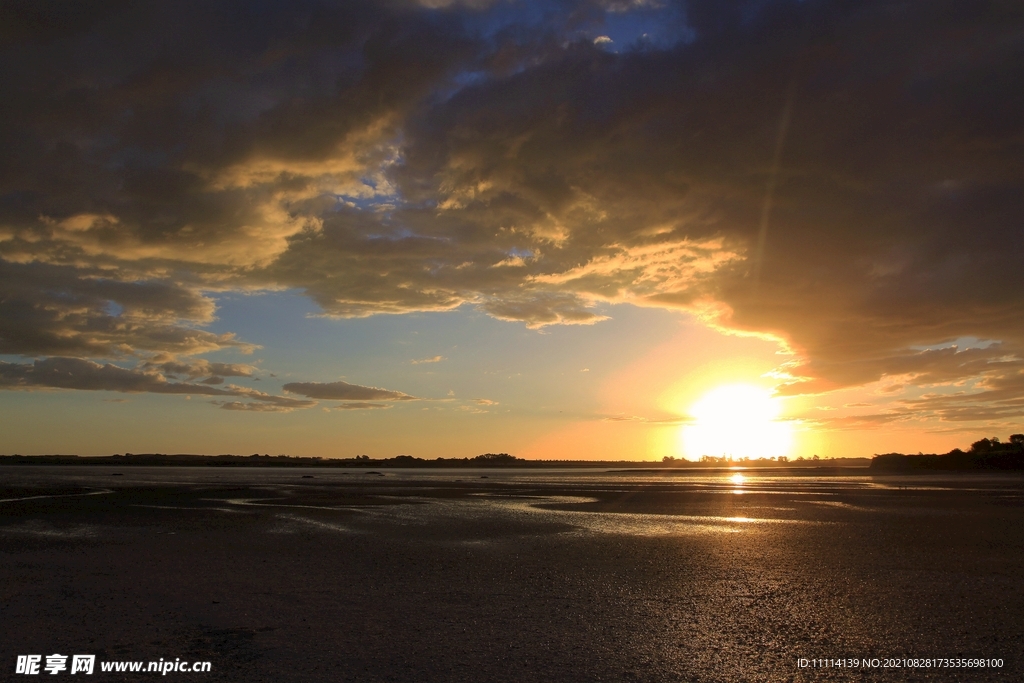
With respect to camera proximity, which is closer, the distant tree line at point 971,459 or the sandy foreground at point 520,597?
the sandy foreground at point 520,597

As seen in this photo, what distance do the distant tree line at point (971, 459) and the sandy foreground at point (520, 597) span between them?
2402 inches

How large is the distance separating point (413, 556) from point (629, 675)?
28.4 feet

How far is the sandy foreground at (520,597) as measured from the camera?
7.72 metres

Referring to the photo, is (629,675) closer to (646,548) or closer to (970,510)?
(646,548)

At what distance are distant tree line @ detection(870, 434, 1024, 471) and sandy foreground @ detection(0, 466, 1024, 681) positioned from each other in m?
61.0

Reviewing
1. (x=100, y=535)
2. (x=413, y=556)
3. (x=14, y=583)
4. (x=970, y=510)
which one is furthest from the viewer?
(x=970, y=510)

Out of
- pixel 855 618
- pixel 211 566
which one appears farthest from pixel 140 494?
pixel 855 618

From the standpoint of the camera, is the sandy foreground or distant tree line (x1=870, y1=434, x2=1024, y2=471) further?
distant tree line (x1=870, y1=434, x2=1024, y2=471)

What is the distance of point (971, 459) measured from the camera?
73.4 meters

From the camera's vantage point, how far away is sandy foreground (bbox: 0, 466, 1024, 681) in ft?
25.3

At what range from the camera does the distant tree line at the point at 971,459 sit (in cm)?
7044

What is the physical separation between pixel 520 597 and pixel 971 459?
80.7 meters

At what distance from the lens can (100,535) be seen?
18.5 metres

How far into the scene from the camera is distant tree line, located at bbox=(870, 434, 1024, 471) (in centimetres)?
7044
